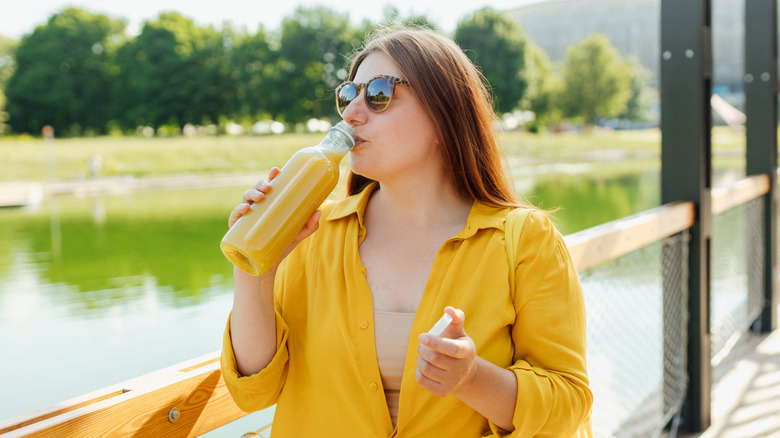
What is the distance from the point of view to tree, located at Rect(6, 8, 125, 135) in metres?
44.0

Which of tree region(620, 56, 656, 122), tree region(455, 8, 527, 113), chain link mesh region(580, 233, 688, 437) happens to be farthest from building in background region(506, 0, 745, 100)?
chain link mesh region(580, 233, 688, 437)

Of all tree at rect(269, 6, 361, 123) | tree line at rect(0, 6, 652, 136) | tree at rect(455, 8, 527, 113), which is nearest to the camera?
tree at rect(269, 6, 361, 123)

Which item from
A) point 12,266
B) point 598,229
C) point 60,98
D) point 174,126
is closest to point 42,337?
point 12,266

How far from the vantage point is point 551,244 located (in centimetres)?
115

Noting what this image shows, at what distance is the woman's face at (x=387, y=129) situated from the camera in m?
1.16

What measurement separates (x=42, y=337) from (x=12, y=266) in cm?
410

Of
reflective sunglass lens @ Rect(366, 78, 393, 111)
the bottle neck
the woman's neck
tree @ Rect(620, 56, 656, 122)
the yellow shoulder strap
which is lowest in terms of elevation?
the yellow shoulder strap

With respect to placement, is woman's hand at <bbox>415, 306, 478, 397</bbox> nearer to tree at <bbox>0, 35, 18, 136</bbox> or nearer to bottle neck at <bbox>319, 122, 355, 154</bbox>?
bottle neck at <bbox>319, 122, 355, 154</bbox>

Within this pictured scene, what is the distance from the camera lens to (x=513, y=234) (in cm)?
116

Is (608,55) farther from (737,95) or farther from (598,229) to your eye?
(598,229)

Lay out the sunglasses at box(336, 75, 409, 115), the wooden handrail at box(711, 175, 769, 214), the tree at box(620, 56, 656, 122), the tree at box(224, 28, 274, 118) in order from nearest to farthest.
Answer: the sunglasses at box(336, 75, 409, 115)
the wooden handrail at box(711, 175, 769, 214)
the tree at box(224, 28, 274, 118)
the tree at box(620, 56, 656, 122)

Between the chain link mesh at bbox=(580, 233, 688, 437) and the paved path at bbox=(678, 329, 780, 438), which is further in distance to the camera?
the paved path at bbox=(678, 329, 780, 438)

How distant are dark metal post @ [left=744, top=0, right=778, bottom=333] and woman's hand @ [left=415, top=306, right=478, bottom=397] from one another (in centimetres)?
358

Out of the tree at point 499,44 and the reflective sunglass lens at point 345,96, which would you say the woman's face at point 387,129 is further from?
the tree at point 499,44
